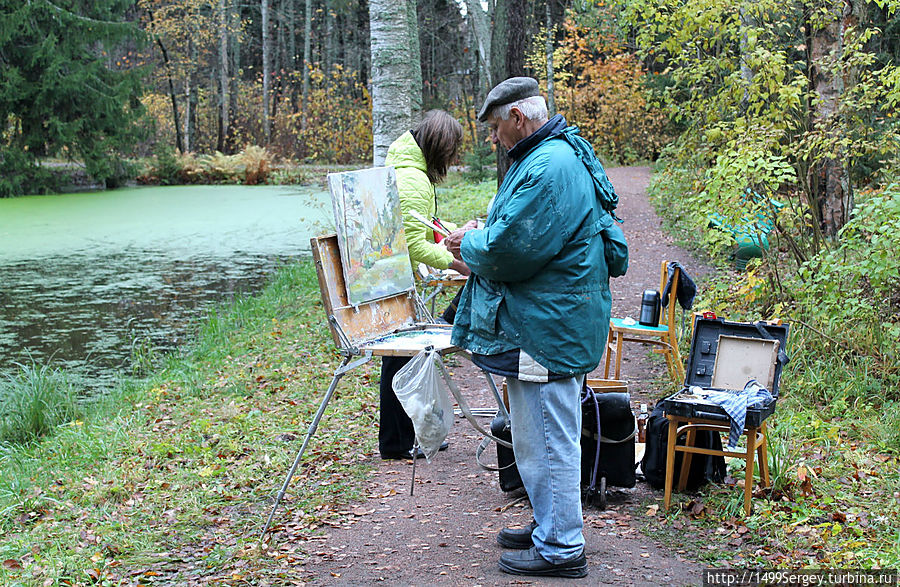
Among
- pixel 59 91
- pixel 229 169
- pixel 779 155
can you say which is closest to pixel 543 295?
pixel 779 155

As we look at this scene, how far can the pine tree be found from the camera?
72.7ft

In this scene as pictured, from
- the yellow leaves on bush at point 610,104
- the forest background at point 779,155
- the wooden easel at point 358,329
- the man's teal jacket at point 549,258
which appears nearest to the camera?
the man's teal jacket at point 549,258

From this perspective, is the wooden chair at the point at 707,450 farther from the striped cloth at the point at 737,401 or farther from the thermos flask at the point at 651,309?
the thermos flask at the point at 651,309

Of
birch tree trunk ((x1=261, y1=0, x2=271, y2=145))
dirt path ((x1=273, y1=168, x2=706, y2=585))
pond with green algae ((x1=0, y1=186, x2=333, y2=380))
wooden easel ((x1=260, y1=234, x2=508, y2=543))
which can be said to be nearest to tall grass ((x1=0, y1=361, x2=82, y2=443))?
pond with green algae ((x1=0, y1=186, x2=333, y2=380))

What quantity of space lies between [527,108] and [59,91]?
23.1 m

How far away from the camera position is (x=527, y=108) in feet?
9.74

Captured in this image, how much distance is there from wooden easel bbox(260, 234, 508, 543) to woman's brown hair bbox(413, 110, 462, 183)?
2.86 feet

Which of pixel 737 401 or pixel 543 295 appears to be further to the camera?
pixel 737 401

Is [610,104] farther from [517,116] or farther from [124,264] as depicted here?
[517,116]

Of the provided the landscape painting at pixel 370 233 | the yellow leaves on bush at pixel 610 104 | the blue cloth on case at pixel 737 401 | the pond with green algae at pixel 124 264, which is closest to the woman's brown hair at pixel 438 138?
the landscape painting at pixel 370 233

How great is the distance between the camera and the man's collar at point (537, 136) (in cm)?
295

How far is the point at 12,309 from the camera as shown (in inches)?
392

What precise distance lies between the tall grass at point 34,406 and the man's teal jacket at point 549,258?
4.70 metres

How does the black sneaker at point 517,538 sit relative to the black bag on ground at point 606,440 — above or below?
below
